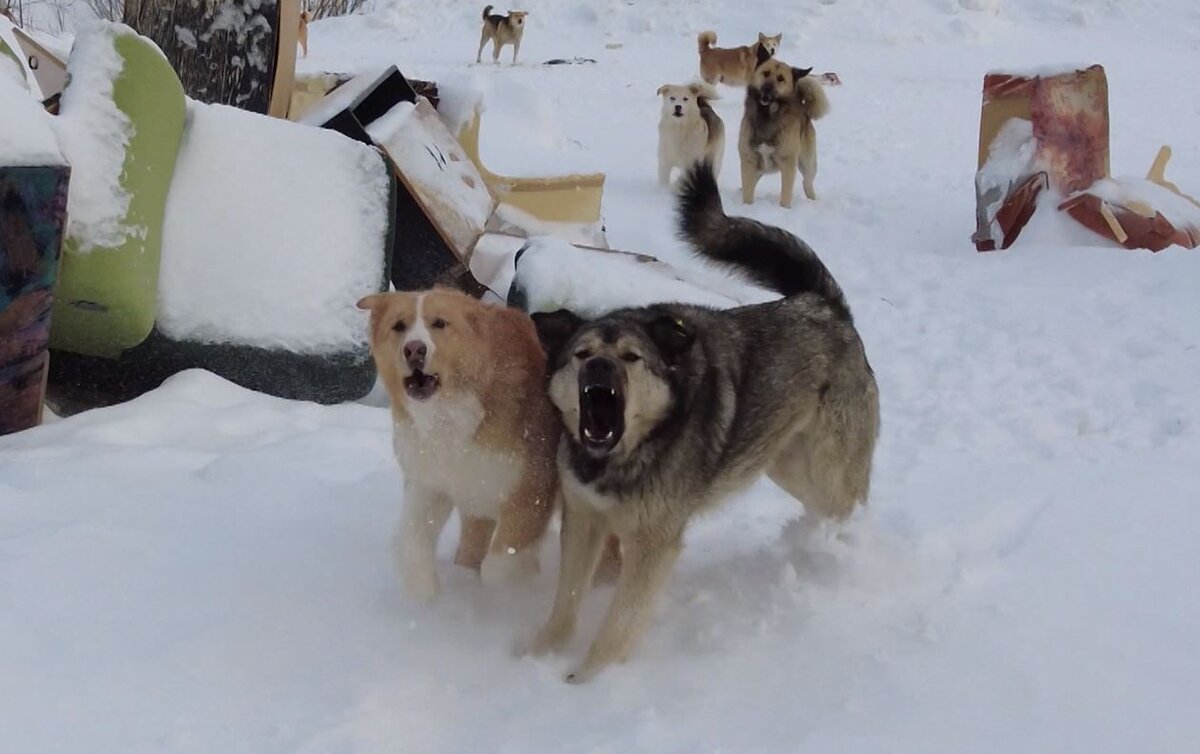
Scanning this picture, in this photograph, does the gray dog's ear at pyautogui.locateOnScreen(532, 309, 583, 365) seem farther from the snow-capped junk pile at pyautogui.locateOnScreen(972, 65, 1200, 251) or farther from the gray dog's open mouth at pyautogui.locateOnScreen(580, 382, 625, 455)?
the snow-capped junk pile at pyautogui.locateOnScreen(972, 65, 1200, 251)

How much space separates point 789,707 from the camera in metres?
2.65

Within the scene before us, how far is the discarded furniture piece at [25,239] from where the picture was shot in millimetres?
3615

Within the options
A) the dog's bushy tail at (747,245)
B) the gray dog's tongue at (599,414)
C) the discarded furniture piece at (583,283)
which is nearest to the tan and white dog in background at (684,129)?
the discarded furniture piece at (583,283)

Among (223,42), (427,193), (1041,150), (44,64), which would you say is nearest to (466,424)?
(427,193)

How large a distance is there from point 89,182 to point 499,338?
1988 millimetres

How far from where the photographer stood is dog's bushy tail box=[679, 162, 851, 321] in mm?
3424

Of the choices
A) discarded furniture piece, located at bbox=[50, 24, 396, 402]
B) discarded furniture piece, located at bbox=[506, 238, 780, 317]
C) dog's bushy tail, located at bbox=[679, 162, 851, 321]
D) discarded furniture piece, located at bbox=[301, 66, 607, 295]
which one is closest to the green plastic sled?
discarded furniture piece, located at bbox=[50, 24, 396, 402]

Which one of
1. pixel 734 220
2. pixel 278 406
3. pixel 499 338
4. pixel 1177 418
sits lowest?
pixel 278 406

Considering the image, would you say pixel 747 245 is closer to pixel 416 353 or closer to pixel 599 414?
pixel 599 414

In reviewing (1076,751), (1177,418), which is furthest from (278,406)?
(1177,418)

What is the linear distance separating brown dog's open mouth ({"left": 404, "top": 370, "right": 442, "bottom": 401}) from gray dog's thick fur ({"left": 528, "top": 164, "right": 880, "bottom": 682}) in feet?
1.08

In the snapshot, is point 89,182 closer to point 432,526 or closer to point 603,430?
point 432,526

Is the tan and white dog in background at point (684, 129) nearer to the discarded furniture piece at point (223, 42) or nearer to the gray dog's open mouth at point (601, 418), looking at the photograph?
the discarded furniture piece at point (223, 42)

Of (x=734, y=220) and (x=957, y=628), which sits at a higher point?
(x=734, y=220)
